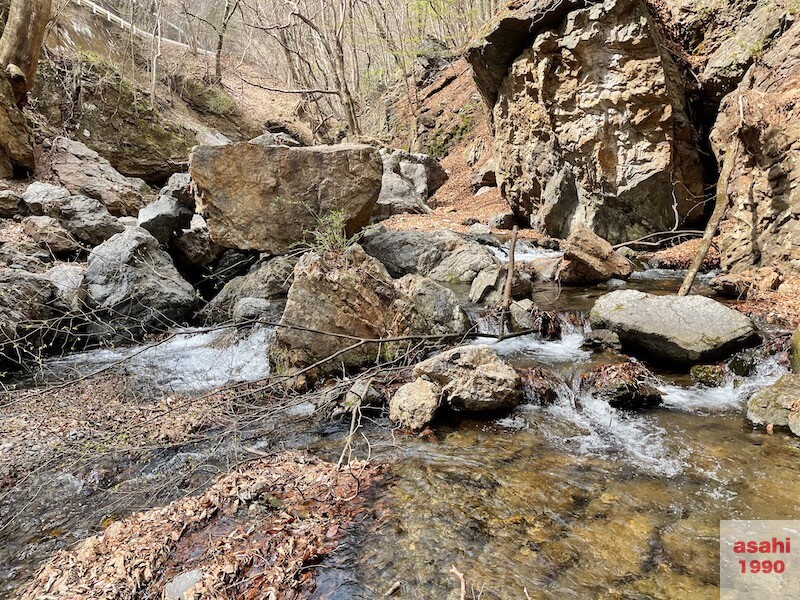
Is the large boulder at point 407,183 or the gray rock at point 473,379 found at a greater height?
the large boulder at point 407,183

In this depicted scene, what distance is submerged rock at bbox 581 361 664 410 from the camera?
4.26 metres

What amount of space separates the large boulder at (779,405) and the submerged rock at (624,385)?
29.4 inches

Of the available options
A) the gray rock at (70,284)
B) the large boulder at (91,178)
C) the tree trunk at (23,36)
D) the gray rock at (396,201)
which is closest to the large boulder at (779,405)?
the gray rock at (70,284)

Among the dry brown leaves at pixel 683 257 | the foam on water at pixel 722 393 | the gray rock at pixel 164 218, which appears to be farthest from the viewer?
the gray rock at pixel 164 218

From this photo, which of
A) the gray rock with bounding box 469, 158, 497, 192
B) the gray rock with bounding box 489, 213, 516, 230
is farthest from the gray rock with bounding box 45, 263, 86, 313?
the gray rock with bounding box 469, 158, 497, 192

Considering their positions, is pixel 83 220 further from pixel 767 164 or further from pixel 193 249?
pixel 767 164

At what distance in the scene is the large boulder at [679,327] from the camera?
15.6 ft

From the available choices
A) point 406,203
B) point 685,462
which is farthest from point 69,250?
point 685,462

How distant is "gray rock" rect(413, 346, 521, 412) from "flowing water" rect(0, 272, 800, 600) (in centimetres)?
19

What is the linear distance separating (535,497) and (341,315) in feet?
9.97

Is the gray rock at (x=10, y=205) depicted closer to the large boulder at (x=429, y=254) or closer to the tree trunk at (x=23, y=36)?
the tree trunk at (x=23, y=36)

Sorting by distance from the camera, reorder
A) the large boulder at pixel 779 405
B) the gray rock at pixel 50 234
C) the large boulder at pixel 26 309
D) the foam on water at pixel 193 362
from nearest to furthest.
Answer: the large boulder at pixel 779 405 → the foam on water at pixel 193 362 → the large boulder at pixel 26 309 → the gray rock at pixel 50 234

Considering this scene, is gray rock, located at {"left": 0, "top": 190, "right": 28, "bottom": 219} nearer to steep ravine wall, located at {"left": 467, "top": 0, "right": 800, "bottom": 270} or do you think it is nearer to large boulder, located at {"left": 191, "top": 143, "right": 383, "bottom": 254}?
large boulder, located at {"left": 191, "top": 143, "right": 383, "bottom": 254}

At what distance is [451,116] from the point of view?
21.7m
